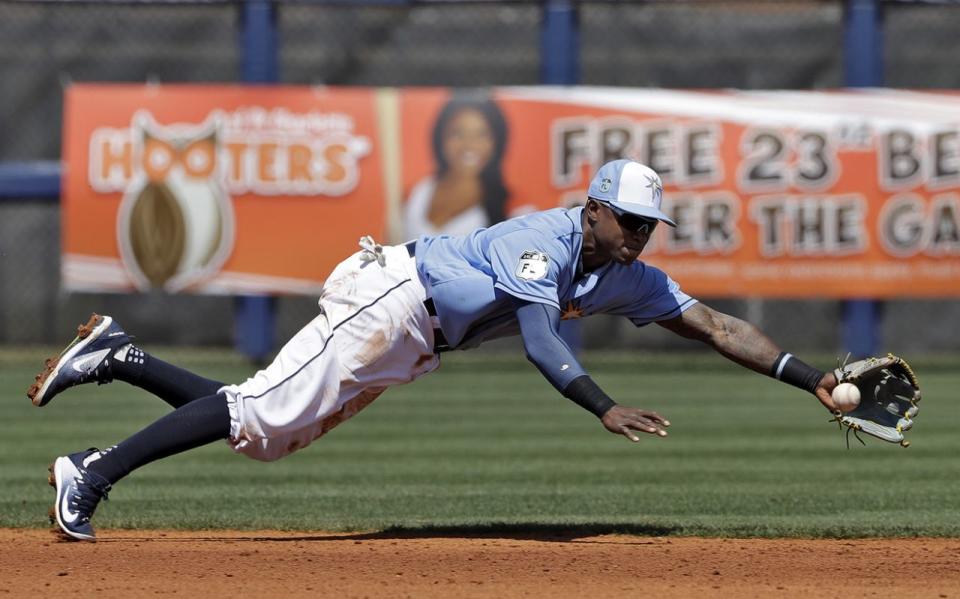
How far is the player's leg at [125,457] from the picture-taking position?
20.0 ft

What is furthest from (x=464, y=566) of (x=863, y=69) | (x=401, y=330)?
(x=863, y=69)

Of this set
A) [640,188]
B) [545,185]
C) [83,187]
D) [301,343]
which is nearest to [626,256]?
[640,188]

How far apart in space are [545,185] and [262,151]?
2.72m

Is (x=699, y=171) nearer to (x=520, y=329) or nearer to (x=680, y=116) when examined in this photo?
(x=680, y=116)

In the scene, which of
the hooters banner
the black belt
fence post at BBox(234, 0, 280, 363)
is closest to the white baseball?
the black belt

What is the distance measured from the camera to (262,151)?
1538 centimetres

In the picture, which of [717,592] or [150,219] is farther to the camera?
[150,219]

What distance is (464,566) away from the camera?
→ 5938 millimetres

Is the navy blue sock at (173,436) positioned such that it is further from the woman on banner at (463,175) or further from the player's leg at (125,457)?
the woman on banner at (463,175)

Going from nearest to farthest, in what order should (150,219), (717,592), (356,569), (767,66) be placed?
(717,592) < (356,569) < (150,219) < (767,66)

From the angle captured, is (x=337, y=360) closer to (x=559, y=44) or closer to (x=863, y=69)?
(x=559, y=44)

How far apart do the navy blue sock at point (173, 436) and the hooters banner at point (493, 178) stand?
916cm

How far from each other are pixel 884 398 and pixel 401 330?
1.93 meters

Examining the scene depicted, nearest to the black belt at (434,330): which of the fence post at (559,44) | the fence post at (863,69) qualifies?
the fence post at (559,44)
